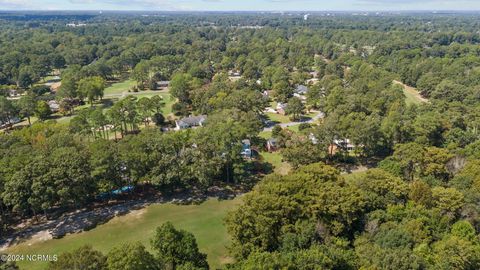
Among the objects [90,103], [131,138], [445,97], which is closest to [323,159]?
[131,138]

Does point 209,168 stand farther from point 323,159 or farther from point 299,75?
point 299,75

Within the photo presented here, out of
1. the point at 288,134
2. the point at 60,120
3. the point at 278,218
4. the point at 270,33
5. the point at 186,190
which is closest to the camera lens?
the point at 278,218

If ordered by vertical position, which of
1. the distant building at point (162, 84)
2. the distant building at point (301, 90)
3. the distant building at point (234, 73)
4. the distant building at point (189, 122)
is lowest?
the distant building at point (189, 122)

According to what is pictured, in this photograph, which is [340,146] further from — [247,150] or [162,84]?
[162,84]

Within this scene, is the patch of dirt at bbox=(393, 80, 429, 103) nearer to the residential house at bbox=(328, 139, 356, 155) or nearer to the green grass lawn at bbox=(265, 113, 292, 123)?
the green grass lawn at bbox=(265, 113, 292, 123)

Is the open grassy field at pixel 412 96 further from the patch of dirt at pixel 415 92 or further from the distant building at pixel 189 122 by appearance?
the distant building at pixel 189 122

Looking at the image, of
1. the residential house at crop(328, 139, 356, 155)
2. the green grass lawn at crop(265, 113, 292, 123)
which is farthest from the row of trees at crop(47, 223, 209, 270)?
the green grass lawn at crop(265, 113, 292, 123)

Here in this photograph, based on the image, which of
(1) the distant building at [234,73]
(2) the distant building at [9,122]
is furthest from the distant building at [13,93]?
(1) the distant building at [234,73]
